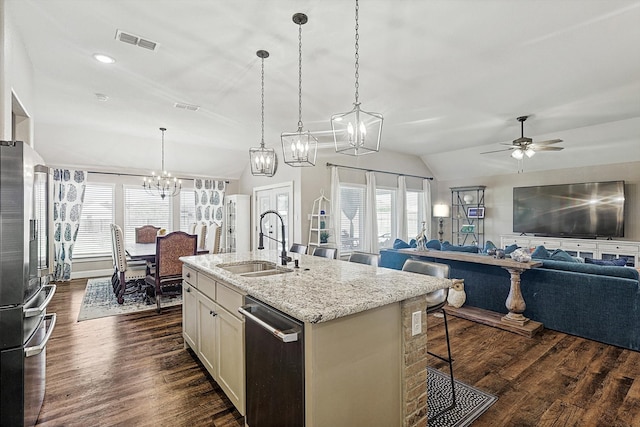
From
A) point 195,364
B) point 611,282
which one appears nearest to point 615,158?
point 611,282

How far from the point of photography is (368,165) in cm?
691

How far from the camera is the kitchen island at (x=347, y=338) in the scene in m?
1.43

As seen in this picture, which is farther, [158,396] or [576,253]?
[576,253]

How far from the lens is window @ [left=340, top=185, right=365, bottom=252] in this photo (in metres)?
6.55

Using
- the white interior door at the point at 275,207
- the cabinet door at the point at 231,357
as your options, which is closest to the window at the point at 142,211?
the white interior door at the point at 275,207

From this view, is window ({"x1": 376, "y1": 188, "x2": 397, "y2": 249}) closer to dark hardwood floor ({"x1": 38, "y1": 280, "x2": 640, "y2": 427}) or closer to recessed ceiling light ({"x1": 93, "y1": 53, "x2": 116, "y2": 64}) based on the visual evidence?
dark hardwood floor ({"x1": 38, "y1": 280, "x2": 640, "y2": 427})

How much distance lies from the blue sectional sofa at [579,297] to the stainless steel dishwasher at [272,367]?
3495 mm

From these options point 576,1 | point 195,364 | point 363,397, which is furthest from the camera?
point 195,364

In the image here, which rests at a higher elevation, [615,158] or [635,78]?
[635,78]

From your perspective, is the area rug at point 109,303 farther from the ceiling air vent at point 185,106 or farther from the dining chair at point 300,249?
the ceiling air vent at point 185,106

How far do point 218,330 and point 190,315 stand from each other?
2.63ft

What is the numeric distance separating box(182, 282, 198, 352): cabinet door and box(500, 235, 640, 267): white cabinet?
676 centimetres

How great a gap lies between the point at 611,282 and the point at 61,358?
18.1 feet

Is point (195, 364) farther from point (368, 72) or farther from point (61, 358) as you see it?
point (368, 72)
